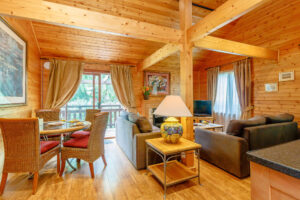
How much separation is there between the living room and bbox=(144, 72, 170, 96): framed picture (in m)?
0.05

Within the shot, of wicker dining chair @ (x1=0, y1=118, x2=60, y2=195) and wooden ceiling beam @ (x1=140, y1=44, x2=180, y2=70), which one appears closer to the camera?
wicker dining chair @ (x1=0, y1=118, x2=60, y2=195)

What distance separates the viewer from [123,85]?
4.76m

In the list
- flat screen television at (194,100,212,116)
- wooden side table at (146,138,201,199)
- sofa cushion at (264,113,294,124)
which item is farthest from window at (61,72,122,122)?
sofa cushion at (264,113,294,124)

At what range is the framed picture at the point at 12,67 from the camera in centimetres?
214

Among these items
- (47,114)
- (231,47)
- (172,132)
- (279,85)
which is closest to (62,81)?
(47,114)

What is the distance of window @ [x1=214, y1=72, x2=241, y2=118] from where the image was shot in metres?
4.76

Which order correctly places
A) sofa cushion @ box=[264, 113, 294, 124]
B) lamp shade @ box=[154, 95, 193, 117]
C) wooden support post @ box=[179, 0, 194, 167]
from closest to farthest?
1. lamp shade @ box=[154, 95, 193, 117]
2. wooden support post @ box=[179, 0, 194, 167]
3. sofa cushion @ box=[264, 113, 294, 124]

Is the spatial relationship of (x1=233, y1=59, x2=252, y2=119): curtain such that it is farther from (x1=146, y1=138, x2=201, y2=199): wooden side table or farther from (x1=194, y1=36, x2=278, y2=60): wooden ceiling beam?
(x1=146, y1=138, x2=201, y2=199): wooden side table

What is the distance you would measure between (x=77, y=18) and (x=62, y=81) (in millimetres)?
2790

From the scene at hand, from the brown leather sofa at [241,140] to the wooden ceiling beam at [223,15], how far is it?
1.48 meters

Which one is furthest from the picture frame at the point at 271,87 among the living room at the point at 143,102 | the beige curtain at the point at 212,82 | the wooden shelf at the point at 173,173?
the wooden shelf at the point at 173,173

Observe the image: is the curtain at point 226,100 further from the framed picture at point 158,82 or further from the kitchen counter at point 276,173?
the kitchen counter at point 276,173

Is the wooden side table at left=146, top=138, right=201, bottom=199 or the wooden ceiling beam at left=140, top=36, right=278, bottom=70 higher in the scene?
the wooden ceiling beam at left=140, top=36, right=278, bottom=70

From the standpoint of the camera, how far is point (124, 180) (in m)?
2.15
